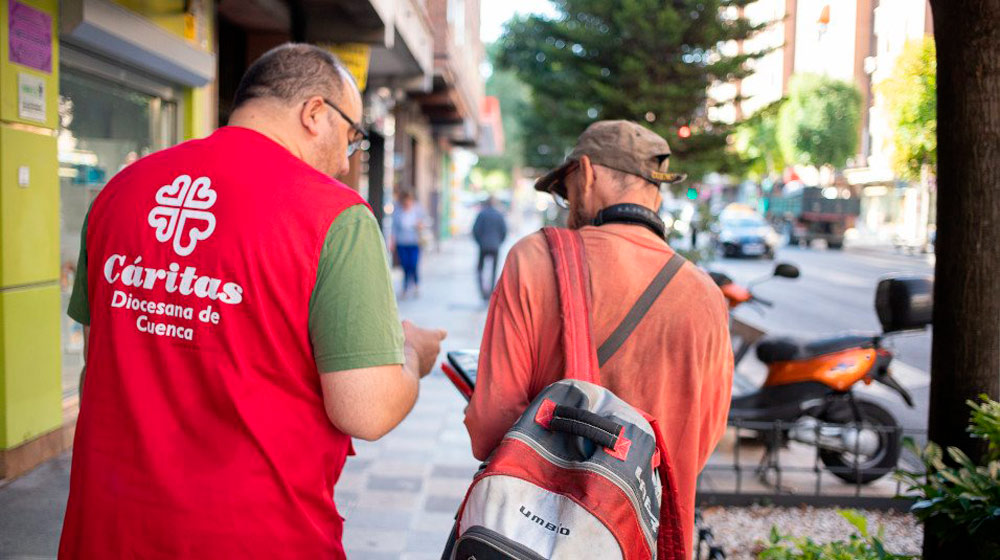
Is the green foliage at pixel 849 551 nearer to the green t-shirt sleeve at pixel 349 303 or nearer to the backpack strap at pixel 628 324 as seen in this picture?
the backpack strap at pixel 628 324

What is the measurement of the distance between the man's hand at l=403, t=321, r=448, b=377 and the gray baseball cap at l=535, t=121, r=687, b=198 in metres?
0.59

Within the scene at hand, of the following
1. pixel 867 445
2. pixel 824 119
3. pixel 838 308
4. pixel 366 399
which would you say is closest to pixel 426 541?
pixel 366 399

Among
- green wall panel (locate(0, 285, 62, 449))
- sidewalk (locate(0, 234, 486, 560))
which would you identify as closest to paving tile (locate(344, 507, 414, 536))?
sidewalk (locate(0, 234, 486, 560))

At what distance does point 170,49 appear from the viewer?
5.66 m

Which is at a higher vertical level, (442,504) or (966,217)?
(966,217)

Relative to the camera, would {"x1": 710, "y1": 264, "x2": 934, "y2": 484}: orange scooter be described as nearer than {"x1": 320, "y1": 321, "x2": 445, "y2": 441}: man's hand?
No

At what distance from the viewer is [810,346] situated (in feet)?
17.1

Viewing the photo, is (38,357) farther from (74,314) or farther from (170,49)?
(74,314)

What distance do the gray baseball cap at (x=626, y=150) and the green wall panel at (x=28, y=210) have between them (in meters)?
3.36

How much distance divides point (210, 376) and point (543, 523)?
2.32 feet

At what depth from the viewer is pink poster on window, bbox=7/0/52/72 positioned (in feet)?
14.0

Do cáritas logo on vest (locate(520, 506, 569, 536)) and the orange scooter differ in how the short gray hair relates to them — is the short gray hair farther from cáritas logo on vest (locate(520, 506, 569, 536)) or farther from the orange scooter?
the orange scooter

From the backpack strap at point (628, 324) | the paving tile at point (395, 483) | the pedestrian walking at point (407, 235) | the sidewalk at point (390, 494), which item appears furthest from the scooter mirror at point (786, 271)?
the pedestrian walking at point (407, 235)

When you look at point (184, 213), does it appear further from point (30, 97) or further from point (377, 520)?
point (30, 97)
